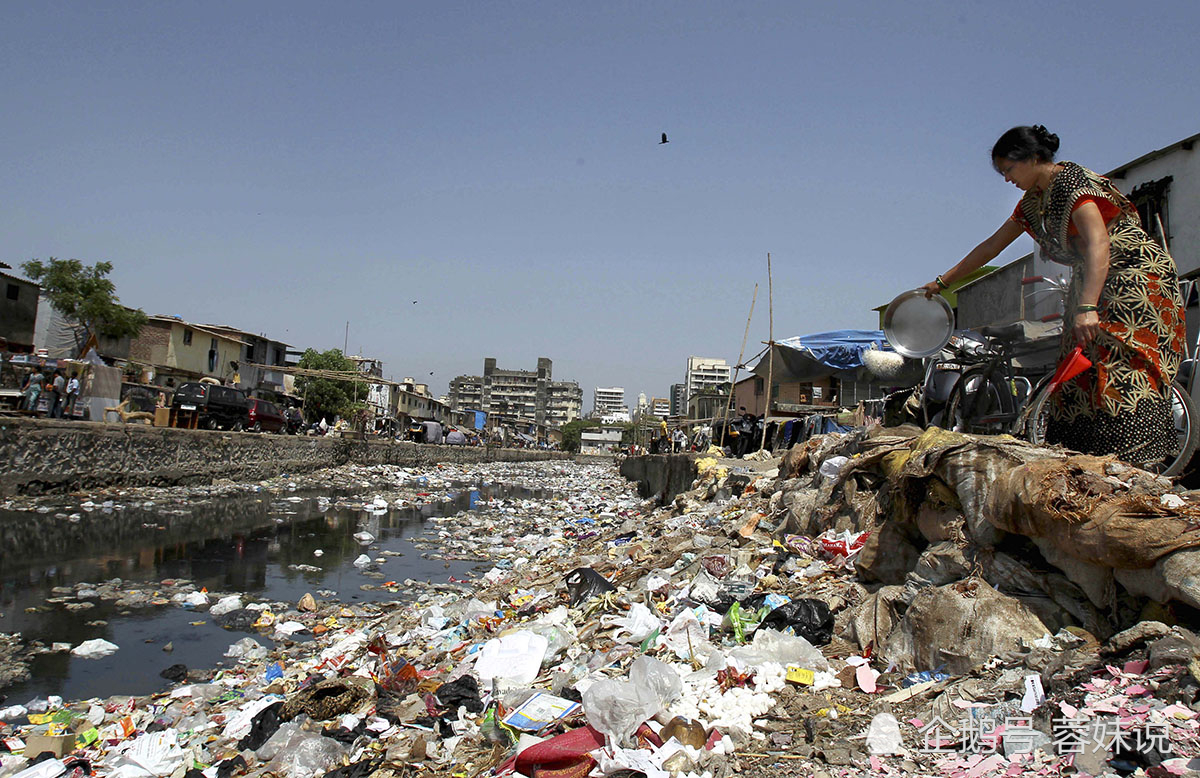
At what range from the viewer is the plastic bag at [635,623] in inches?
121

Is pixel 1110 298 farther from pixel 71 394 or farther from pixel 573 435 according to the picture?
pixel 573 435

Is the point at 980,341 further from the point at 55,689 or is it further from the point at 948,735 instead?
the point at 55,689

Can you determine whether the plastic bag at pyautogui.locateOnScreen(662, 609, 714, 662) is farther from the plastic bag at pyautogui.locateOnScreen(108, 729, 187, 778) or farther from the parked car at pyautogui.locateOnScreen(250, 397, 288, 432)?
the parked car at pyautogui.locateOnScreen(250, 397, 288, 432)

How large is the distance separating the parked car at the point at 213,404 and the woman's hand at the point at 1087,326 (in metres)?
19.7

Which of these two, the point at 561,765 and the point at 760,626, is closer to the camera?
the point at 561,765

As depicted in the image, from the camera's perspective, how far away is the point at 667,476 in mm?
13523

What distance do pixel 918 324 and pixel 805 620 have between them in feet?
5.03

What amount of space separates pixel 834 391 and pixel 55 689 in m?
15.3

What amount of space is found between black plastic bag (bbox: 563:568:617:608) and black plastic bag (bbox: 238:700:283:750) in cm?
163

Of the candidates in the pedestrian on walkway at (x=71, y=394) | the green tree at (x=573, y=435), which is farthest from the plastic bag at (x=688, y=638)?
the green tree at (x=573, y=435)

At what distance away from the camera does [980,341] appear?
4.37 meters

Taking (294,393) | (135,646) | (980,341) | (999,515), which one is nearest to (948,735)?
(999,515)

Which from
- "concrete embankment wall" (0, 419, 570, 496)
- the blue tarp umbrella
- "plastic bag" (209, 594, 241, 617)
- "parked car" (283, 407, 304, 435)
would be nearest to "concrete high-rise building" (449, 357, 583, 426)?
"parked car" (283, 407, 304, 435)

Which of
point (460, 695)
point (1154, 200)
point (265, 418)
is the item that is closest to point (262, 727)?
point (460, 695)
